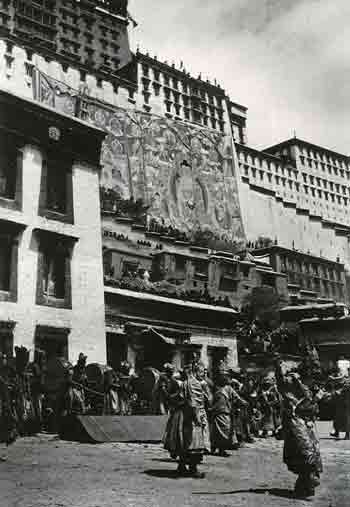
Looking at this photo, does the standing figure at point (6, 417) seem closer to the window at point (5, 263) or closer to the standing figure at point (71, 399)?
the standing figure at point (71, 399)

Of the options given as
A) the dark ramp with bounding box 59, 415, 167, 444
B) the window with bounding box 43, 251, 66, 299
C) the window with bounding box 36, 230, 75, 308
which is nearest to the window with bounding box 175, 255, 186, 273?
the window with bounding box 36, 230, 75, 308

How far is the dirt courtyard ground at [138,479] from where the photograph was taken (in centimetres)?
592

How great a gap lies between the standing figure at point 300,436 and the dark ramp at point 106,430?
15.2 feet

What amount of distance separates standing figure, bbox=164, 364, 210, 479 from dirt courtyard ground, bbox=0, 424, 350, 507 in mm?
289

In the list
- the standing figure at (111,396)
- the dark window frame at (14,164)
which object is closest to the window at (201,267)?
the dark window frame at (14,164)

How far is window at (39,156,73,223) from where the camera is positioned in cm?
1842

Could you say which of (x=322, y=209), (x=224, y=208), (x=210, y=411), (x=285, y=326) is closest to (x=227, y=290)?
(x=285, y=326)

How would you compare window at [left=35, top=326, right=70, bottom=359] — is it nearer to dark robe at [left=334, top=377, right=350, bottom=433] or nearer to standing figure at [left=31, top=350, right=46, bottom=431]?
standing figure at [left=31, top=350, right=46, bottom=431]

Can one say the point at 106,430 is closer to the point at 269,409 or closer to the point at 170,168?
the point at 269,409

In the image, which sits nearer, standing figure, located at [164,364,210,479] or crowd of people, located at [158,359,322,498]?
crowd of people, located at [158,359,322,498]

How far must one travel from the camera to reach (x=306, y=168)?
7569cm

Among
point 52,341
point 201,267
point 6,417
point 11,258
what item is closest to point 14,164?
point 11,258

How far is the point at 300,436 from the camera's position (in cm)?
677

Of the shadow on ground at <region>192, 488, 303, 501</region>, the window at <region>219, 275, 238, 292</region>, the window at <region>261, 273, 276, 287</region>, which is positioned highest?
the window at <region>261, 273, 276, 287</region>
